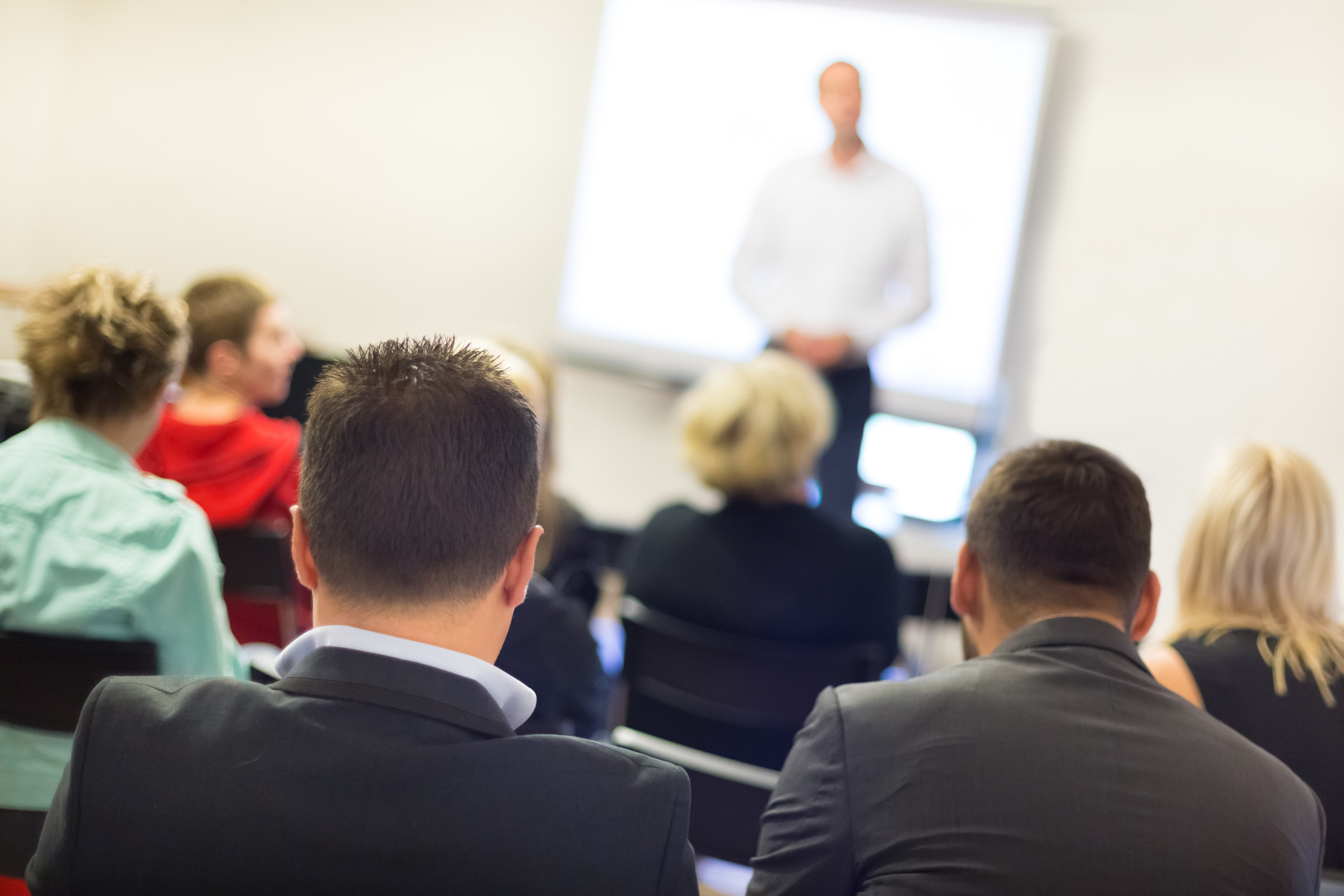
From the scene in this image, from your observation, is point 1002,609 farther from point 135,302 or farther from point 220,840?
point 135,302

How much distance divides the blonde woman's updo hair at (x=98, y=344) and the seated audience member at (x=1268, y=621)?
5.16 feet

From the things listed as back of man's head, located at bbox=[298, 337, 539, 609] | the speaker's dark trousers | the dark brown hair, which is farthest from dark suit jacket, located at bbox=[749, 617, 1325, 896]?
the speaker's dark trousers

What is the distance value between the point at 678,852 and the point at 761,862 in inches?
14.9

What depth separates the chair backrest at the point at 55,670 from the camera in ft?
4.11

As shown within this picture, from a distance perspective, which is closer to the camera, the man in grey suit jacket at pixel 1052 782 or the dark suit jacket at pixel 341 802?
the dark suit jacket at pixel 341 802

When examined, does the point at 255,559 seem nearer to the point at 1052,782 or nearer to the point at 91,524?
the point at 91,524

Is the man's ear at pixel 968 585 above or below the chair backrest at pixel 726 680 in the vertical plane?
above

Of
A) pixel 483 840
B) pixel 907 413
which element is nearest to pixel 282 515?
pixel 483 840

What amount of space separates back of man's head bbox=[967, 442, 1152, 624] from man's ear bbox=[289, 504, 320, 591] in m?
0.81

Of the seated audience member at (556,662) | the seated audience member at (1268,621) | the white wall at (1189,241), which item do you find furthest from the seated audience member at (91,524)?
the white wall at (1189,241)

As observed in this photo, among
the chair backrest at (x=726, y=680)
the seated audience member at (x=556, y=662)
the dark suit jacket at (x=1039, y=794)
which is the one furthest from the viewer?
the chair backrest at (x=726, y=680)

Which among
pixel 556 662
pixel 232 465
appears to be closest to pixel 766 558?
pixel 556 662

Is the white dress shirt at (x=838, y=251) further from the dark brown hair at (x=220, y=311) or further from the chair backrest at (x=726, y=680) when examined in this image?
the chair backrest at (x=726, y=680)

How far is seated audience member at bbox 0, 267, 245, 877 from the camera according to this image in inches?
52.3
